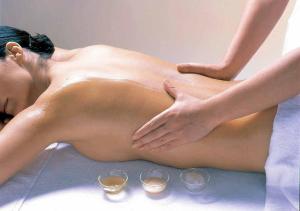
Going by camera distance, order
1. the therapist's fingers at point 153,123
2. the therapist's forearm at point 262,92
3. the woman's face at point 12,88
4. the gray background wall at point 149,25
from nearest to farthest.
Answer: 1. the therapist's forearm at point 262,92
2. the therapist's fingers at point 153,123
3. the woman's face at point 12,88
4. the gray background wall at point 149,25

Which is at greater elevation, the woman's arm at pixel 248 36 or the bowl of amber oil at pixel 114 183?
the woman's arm at pixel 248 36

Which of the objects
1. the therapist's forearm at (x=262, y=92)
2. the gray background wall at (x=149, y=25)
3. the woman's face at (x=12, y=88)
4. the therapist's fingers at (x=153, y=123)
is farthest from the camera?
the gray background wall at (x=149, y=25)

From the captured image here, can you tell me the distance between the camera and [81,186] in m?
1.25

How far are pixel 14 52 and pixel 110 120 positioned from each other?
0.42 m

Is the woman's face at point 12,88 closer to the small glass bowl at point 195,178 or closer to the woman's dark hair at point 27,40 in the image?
the woman's dark hair at point 27,40

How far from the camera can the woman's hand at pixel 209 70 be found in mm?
1420

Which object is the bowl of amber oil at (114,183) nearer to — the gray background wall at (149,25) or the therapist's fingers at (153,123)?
the therapist's fingers at (153,123)

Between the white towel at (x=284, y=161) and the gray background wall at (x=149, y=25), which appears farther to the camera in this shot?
the gray background wall at (x=149, y=25)


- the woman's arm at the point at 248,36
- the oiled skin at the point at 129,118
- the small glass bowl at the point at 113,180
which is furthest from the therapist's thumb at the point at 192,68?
the small glass bowl at the point at 113,180

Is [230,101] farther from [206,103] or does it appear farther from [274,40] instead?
[274,40]

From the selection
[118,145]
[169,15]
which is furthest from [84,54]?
[169,15]

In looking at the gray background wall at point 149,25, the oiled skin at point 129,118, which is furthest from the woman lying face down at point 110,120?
the gray background wall at point 149,25

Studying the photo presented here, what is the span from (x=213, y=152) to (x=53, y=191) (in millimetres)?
487

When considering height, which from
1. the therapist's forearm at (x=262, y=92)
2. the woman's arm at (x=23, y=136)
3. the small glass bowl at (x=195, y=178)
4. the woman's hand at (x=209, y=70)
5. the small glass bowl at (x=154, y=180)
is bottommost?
the small glass bowl at (x=154, y=180)
